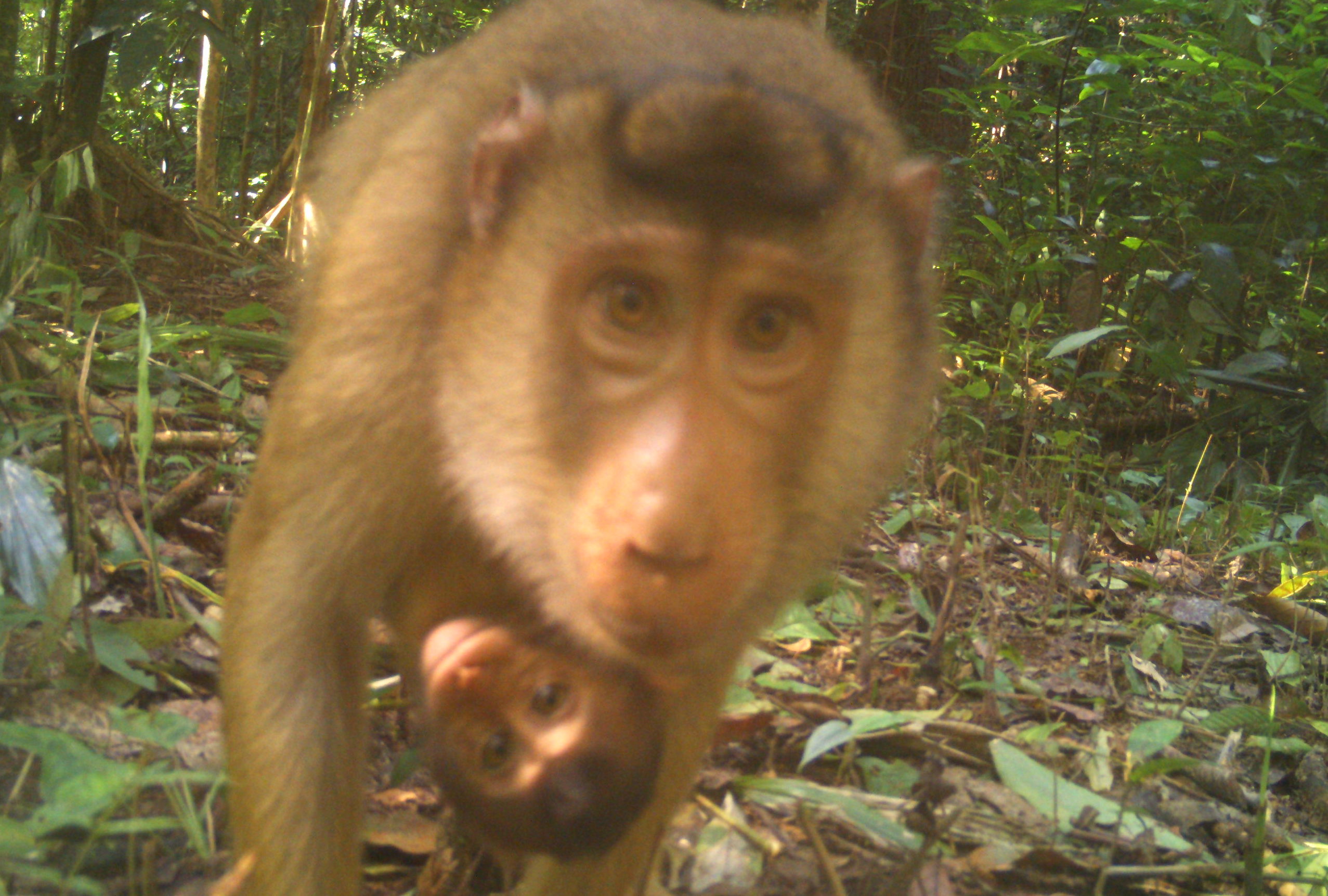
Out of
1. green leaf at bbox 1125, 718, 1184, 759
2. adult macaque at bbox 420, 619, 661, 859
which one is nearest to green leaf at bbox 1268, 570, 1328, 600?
green leaf at bbox 1125, 718, 1184, 759

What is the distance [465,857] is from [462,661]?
2.34 feet

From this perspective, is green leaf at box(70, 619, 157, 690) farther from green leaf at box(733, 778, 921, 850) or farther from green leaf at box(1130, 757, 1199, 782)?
green leaf at box(1130, 757, 1199, 782)

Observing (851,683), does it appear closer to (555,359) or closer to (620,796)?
(620,796)

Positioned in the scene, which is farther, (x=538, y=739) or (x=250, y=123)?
(x=250, y=123)

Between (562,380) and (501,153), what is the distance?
1.70ft

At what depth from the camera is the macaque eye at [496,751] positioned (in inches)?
92.0

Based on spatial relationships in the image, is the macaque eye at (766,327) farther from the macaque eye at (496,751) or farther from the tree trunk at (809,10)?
the tree trunk at (809,10)

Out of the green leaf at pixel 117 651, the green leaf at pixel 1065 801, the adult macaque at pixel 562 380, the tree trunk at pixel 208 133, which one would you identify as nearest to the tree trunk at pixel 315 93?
the tree trunk at pixel 208 133

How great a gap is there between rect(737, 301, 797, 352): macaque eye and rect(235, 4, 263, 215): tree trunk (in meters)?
10.4

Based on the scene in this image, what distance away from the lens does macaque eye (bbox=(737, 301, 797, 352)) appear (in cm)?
244

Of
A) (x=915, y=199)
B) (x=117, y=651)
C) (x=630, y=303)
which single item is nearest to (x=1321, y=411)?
(x=915, y=199)

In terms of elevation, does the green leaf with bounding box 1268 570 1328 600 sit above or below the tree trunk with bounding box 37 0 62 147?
below

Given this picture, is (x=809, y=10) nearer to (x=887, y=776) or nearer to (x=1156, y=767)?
(x=887, y=776)

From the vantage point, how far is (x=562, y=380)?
7.83 feet
